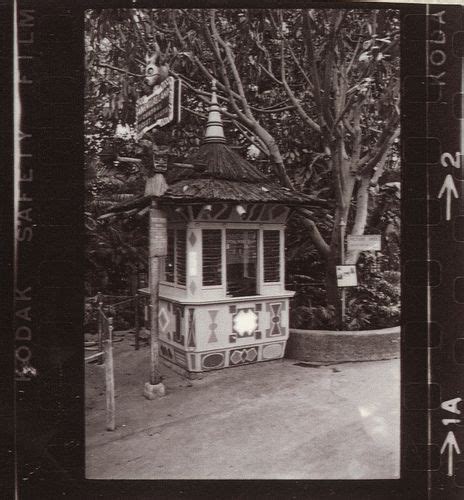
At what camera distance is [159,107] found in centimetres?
216

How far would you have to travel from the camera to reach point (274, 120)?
7.78ft

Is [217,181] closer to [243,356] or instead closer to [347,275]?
[347,275]

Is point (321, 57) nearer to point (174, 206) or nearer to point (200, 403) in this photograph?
point (174, 206)

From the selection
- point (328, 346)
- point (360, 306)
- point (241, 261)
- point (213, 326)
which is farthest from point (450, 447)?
point (241, 261)

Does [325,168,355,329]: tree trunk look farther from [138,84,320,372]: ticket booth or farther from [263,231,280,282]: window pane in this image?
[263,231,280,282]: window pane

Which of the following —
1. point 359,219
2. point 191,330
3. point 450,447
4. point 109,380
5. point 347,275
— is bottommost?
point 450,447

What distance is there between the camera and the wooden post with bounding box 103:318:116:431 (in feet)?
7.21

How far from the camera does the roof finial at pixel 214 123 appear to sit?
229 cm

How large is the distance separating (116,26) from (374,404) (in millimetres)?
3448

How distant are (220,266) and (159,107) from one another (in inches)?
51.7

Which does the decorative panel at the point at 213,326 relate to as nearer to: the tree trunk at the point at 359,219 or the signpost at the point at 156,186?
the signpost at the point at 156,186


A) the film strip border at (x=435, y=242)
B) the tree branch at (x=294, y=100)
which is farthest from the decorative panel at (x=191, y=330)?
the tree branch at (x=294, y=100)

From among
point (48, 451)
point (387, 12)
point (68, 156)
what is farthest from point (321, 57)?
point (48, 451)

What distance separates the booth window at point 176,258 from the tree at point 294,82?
70cm
